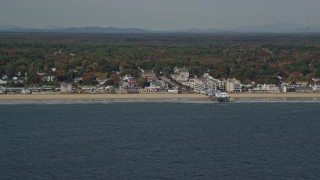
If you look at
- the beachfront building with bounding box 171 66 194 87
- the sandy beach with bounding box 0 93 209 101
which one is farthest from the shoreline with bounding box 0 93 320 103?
the beachfront building with bounding box 171 66 194 87

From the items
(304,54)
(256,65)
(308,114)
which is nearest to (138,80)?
(256,65)

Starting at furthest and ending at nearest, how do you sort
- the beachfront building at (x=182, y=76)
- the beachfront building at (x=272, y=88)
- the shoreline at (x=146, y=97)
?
the beachfront building at (x=182, y=76) < the beachfront building at (x=272, y=88) < the shoreline at (x=146, y=97)

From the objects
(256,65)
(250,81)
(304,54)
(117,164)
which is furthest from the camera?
(304,54)

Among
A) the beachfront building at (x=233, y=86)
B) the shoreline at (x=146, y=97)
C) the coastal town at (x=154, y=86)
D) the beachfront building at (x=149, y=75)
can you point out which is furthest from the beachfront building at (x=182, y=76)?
the shoreline at (x=146, y=97)

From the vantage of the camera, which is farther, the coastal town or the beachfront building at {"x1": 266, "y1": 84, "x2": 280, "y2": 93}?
the beachfront building at {"x1": 266, "y1": 84, "x2": 280, "y2": 93}

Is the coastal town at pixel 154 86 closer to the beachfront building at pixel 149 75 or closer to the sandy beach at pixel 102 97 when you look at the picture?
the beachfront building at pixel 149 75

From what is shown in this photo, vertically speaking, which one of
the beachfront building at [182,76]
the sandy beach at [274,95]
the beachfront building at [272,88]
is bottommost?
the sandy beach at [274,95]

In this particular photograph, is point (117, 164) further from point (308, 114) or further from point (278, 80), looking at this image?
point (278, 80)

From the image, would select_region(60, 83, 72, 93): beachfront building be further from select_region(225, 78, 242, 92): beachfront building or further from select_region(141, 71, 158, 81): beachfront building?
select_region(225, 78, 242, 92): beachfront building

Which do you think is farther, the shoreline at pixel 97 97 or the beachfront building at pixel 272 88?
the beachfront building at pixel 272 88
